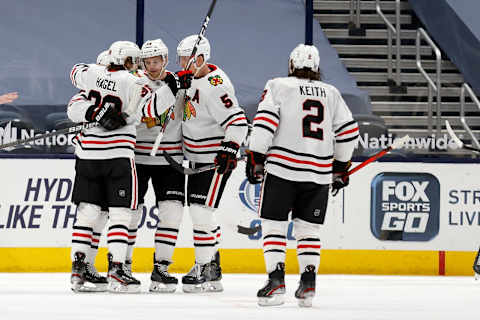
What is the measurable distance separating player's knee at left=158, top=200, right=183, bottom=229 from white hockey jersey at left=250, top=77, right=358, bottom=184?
0.87 meters

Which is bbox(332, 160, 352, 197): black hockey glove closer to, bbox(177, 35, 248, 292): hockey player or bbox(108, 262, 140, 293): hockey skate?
bbox(177, 35, 248, 292): hockey player

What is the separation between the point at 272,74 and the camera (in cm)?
784

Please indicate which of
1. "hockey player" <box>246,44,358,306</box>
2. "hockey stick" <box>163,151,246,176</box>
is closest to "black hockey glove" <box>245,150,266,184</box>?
"hockey player" <box>246,44,358,306</box>

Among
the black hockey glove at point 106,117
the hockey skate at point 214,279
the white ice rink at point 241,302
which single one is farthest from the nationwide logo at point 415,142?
the black hockey glove at point 106,117

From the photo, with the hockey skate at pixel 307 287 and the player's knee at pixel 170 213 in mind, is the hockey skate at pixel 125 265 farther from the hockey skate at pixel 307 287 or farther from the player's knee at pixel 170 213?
the hockey skate at pixel 307 287

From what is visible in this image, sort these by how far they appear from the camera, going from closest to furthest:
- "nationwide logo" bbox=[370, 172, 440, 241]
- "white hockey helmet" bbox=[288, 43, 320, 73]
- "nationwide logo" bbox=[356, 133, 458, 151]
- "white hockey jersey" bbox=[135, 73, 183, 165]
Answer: "white hockey helmet" bbox=[288, 43, 320, 73], "white hockey jersey" bbox=[135, 73, 183, 165], "nationwide logo" bbox=[370, 172, 440, 241], "nationwide logo" bbox=[356, 133, 458, 151]

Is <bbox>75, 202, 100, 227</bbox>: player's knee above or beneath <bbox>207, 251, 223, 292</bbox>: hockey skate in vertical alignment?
above

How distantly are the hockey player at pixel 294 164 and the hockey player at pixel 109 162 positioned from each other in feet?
2.77

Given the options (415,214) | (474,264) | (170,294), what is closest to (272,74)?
(415,214)

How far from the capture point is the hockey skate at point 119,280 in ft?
17.9

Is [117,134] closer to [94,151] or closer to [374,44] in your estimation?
[94,151]

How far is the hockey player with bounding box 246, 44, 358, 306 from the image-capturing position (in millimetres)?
4953

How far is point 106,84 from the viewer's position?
5.55 meters

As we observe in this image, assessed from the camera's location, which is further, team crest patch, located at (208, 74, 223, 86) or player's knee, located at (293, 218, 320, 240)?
team crest patch, located at (208, 74, 223, 86)
